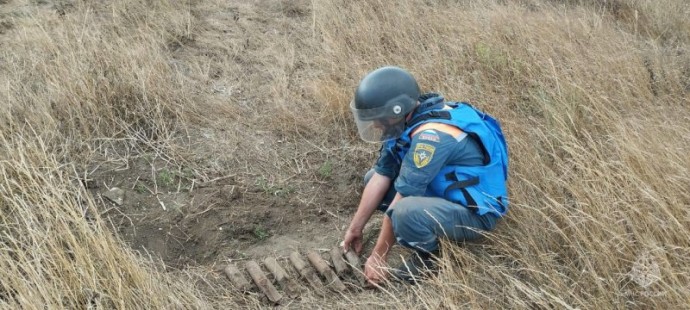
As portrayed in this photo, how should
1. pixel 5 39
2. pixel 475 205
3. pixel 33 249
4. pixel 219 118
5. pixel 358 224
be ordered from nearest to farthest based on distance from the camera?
1. pixel 33 249
2. pixel 475 205
3. pixel 358 224
4. pixel 219 118
5. pixel 5 39

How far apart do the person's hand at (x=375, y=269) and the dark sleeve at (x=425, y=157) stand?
0.48 m

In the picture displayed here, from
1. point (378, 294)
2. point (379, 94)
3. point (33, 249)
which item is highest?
point (379, 94)

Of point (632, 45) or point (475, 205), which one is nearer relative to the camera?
point (475, 205)

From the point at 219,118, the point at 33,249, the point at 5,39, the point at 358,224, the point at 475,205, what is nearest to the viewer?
the point at 33,249

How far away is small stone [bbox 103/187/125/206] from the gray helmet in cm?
181

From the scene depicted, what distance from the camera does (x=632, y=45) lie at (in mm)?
5898

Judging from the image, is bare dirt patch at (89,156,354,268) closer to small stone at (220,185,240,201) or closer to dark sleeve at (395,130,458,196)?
small stone at (220,185,240,201)

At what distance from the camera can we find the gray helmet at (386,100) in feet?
10.3

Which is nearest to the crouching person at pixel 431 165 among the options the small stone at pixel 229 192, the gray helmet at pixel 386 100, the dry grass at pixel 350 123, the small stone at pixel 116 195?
the gray helmet at pixel 386 100

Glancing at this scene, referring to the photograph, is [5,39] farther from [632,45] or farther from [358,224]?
[632,45]

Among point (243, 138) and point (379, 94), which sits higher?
point (379, 94)

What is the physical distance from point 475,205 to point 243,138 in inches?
90.8

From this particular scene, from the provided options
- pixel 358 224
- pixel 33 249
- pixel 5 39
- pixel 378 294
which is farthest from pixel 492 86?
pixel 5 39

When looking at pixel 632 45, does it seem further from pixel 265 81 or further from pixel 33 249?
pixel 33 249
